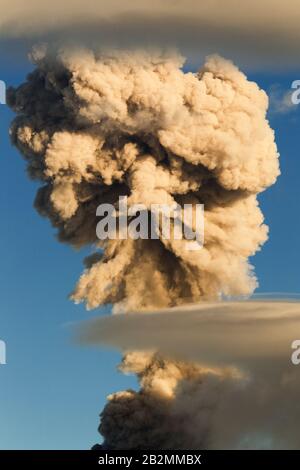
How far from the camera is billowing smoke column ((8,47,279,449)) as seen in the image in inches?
1510

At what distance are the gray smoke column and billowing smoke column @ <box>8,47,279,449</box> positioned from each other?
5cm

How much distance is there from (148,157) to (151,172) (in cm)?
78

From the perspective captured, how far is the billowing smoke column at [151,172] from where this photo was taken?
38344 millimetres

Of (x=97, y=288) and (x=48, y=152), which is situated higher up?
(x=48, y=152)

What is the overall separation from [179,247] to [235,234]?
2.54m

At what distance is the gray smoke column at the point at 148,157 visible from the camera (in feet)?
126

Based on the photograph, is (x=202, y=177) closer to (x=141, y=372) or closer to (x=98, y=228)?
(x=98, y=228)

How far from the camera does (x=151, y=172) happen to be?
38844 mm

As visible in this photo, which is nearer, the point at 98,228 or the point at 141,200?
the point at 141,200

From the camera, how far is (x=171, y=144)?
38688mm

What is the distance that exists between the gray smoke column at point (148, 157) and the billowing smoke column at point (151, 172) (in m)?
0.05

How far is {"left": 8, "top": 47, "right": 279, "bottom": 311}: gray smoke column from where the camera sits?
38281mm

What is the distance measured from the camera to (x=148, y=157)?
3931 cm
